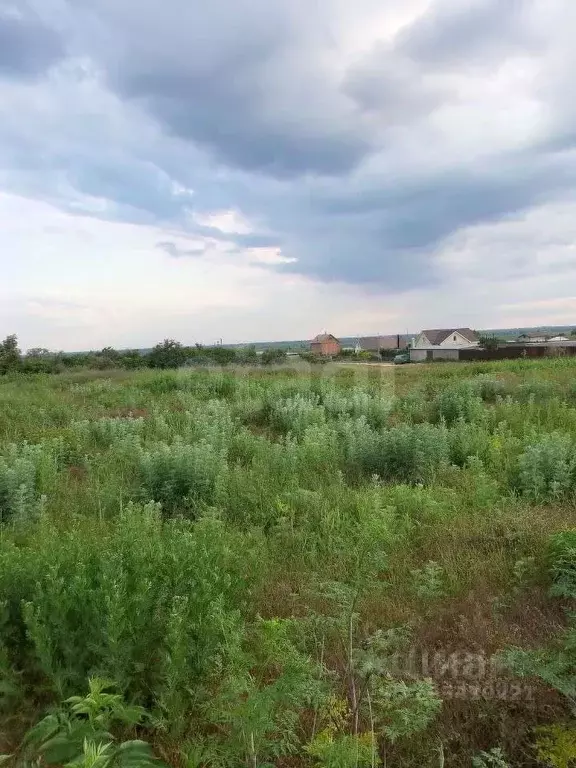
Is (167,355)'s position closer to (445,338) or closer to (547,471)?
(547,471)

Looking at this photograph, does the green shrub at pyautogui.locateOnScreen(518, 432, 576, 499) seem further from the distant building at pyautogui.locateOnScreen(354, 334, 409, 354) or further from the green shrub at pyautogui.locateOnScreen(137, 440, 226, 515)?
the distant building at pyautogui.locateOnScreen(354, 334, 409, 354)

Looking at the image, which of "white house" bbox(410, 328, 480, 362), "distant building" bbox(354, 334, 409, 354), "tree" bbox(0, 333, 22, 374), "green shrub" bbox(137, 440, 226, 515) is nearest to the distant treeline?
"tree" bbox(0, 333, 22, 374)

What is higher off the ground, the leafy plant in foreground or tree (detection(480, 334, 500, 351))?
tree (detection(480, 334, 500, 351))

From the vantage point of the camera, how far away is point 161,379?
49.7 feet

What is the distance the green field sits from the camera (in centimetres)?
218

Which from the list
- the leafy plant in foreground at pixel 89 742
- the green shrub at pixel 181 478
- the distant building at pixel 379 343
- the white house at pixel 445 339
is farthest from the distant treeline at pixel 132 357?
the white house at pixel 445 339

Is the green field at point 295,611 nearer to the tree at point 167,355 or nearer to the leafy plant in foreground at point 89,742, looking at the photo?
the leafy plant in foreground at point 89,742

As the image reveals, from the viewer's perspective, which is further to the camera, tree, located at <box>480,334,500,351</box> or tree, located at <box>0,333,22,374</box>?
tree, located at <box>480,334,500,351</box>

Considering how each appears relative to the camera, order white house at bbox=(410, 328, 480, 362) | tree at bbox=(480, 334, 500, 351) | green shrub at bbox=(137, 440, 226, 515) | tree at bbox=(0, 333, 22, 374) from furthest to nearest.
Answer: white house at bbox=(410, 328, 480, 362), tree at bbox=(480, 334, 500, 351), tree at bbox=(0, 333, 22, 374), green shrub at bbox=(137, 440, 226, 515)

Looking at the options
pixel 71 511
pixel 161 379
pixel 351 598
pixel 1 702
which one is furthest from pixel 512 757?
pixel 161 379

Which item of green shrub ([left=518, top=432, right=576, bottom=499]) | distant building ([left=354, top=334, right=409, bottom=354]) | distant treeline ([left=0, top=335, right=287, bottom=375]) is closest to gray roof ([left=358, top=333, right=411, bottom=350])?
distant building ([left=354, top=334, right=409, bottom=354])

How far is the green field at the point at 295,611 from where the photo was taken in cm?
218

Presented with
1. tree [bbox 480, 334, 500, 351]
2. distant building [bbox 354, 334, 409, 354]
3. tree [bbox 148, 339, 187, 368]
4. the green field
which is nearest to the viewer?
the green field

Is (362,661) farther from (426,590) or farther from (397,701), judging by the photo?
(426,590)
